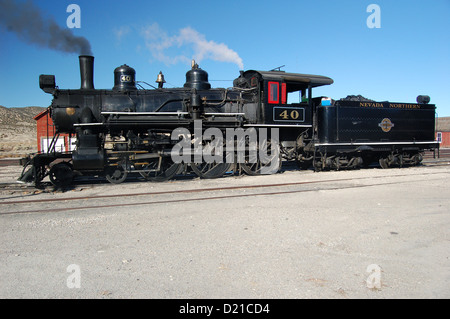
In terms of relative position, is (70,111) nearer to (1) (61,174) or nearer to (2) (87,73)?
(2) (87,73)

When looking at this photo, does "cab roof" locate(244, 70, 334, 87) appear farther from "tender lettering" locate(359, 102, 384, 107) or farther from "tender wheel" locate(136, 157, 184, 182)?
"tender wheel" locate(136, 157, 184, 182)

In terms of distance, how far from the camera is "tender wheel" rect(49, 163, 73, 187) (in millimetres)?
9406

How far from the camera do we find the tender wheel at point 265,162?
11228 mm

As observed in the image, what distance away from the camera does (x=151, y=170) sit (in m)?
10.2

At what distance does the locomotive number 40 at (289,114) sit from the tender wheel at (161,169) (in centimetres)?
364

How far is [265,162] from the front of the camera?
37.5 feet

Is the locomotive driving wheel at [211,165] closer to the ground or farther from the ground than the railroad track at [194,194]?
farther from the ground

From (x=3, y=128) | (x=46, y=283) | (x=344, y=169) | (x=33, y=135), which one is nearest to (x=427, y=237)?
(x=46, y=283)

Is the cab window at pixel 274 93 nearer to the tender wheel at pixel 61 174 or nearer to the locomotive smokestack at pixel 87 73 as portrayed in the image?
the locomotive smokestack at pixel 87 73

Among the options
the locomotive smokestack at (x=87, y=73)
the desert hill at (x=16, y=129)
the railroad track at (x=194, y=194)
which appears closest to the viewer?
the railroad track at (x=194, y=194)

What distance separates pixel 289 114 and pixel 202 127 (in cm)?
315

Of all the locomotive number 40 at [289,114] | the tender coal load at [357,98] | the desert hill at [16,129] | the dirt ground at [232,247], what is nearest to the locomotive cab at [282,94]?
the locomotive number 40 at [289,114]

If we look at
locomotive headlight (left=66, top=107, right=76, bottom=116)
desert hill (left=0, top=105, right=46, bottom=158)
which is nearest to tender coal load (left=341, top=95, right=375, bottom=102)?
locomotive headlight (left=66, top=107, right=76, bottom=116)

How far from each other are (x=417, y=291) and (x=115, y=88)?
9.69m
